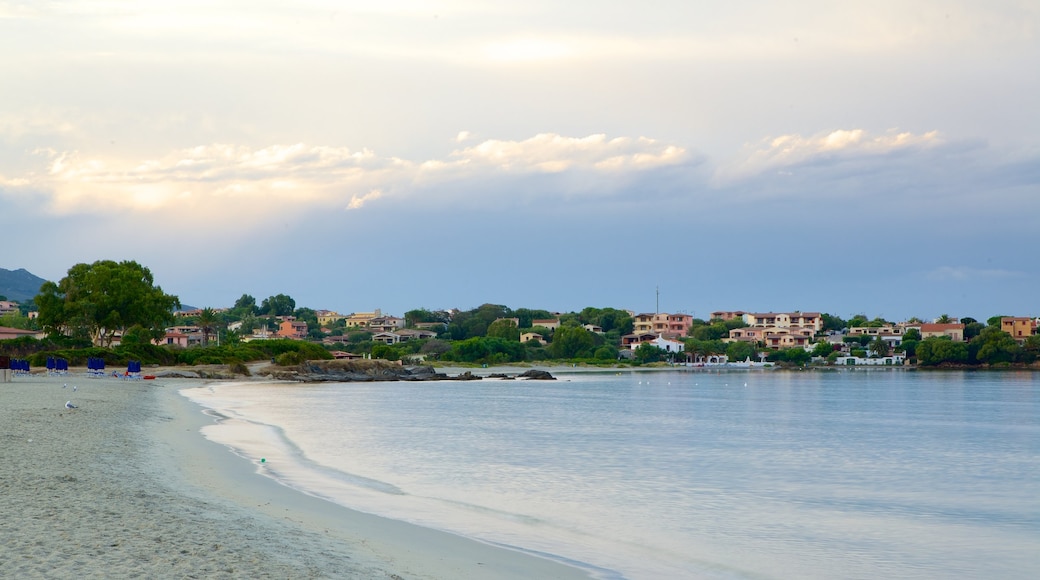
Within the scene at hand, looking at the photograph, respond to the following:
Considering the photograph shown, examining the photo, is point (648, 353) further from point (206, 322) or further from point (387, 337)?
point (206, 322)

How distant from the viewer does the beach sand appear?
26.6 feet

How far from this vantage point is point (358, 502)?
14.1 m

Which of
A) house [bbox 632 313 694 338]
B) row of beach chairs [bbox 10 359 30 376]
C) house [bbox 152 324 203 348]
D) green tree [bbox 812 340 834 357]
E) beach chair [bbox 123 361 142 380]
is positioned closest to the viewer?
row of beach chairs [bbox 10 359 30 376]

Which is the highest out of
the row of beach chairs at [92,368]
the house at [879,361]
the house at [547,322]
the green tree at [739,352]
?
the house at [547,322]

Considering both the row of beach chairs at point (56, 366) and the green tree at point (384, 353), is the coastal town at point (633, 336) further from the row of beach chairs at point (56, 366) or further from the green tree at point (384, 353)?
the row of beach chairs at point (56, 366)

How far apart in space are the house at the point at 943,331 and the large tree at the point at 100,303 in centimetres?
12262

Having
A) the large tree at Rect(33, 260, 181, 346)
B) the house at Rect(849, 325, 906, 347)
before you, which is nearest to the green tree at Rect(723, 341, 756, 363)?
the house at Rect(849, 325, 906, 347)

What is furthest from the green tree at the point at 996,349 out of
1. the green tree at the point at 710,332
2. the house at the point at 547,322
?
the house at the point at 547,322

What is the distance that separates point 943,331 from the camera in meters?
157

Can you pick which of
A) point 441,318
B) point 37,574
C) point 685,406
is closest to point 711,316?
point 441,318

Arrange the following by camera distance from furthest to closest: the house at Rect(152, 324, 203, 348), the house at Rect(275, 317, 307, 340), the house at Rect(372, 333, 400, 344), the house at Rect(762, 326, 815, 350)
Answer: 1. the house at Rect(275, 317, 307, 340)
2. the house at Rect(762, 326, 815, 350)
3. the house at Rect(372, 333, 400, 344)
4. the house at Rect(152, 324, 203, 348)

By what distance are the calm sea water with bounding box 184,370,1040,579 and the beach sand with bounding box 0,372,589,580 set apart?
1.07 metres

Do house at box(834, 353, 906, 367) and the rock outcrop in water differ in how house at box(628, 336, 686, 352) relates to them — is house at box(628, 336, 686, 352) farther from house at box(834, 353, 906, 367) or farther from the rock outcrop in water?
the rock outcrop in water

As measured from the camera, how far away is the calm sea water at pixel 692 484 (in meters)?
11.7
